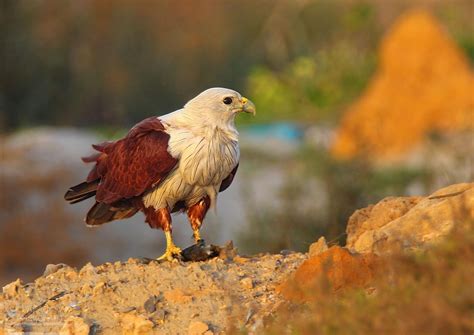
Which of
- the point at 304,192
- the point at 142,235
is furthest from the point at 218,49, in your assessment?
the point at 304,192

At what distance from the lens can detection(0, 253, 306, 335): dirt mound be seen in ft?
18.1

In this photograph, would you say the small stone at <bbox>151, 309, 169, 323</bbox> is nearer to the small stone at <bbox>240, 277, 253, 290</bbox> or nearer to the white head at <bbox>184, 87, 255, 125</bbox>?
the small stone at <bbox>240, 277, 253, 290</bbox>

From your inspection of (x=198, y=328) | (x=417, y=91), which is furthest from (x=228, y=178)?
(x=417, y=91)

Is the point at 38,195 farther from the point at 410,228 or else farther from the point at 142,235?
the point at 410,228

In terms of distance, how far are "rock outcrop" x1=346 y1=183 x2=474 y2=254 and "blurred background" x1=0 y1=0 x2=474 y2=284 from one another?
394 mm

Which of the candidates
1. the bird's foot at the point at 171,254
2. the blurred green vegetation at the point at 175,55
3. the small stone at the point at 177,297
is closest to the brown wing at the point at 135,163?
the bird's foot at the point at 171,254

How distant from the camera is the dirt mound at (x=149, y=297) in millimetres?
5523

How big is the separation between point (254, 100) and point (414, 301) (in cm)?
2209

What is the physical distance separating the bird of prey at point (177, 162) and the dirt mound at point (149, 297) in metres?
0.47

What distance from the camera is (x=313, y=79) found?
2562 centimetres

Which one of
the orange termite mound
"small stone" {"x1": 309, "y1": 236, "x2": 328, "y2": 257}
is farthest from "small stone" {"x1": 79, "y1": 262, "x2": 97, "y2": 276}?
the orange termite mound

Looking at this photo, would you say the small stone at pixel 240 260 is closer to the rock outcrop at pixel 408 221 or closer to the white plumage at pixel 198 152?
the white plumage at pixel 198 152

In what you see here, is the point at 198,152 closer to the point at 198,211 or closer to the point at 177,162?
the point at 177,162

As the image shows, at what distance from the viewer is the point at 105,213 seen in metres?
7.22
